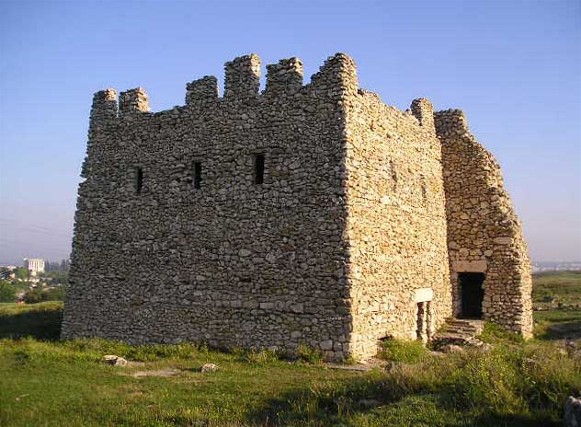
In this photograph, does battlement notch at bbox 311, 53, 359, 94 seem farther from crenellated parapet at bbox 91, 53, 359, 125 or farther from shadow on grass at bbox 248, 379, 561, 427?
shadow on grass at bbox 248, 379, 561, 427

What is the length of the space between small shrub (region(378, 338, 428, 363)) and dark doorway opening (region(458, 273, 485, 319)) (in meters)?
6.08

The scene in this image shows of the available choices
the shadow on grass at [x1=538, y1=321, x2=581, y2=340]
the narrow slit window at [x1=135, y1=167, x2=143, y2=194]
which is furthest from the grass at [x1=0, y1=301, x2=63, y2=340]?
the shadow on grass at [x1=538, y1=321, x2=581, y2=340]

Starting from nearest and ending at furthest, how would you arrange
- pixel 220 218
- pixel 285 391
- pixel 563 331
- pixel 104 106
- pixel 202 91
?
pixel 285 391, pixel 220 218, pixel 202 91, pixel 104 106, pixel 563 331

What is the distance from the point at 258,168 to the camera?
14289 mm

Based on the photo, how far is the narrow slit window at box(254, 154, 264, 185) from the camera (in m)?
14.2

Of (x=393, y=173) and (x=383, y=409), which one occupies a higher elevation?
(x=393, y=173)

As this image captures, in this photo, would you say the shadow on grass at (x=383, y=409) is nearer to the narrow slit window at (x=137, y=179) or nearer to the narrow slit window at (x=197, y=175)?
the narrow slit window at (x=197, y=175)

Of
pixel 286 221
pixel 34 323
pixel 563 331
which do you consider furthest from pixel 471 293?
pixel 34 323

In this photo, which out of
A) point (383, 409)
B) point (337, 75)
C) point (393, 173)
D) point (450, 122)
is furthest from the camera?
point (450, 122)

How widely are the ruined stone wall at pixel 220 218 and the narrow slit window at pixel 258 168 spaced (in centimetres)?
12

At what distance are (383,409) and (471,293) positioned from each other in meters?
13.3

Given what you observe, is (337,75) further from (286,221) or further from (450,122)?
(450,122)

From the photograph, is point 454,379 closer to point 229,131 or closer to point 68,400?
point 68,400

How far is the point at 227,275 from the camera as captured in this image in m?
14.1
